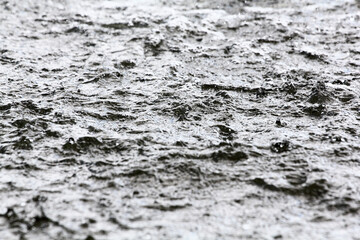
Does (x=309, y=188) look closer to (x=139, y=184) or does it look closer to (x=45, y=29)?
(x=139, y=184)

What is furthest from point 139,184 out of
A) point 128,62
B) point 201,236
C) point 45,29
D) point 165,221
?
point 45,29

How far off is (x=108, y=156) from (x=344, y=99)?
233cm

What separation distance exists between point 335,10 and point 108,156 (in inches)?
191

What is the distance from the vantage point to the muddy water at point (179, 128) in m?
2.50

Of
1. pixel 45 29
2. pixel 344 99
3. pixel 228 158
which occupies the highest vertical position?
pixel 45 29

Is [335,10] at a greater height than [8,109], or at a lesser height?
greater

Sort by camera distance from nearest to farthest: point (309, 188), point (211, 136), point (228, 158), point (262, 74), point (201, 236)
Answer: point (201, 236) → point (309, 188) → point (228, 158) → point (211, 136) → point (262, 74)

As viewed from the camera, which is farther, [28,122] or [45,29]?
[45,29]

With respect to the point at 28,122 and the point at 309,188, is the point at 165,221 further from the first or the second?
the point at 28,122

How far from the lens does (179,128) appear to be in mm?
3402

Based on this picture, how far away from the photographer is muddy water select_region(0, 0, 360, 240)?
2.50 m

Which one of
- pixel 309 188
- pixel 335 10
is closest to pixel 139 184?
pixel 309 188

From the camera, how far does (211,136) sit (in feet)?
10.8

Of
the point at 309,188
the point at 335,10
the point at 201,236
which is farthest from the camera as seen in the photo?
the point at 335,10
